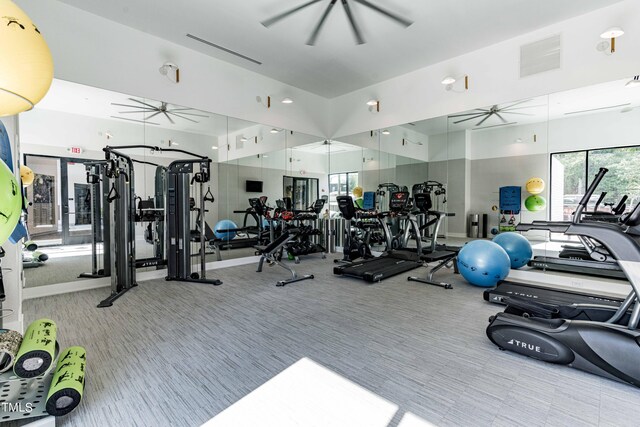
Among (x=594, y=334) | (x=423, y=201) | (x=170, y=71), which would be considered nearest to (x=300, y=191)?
(x=423, y=201)

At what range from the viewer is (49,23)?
12.7ft

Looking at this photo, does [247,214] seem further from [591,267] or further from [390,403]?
[591,267]

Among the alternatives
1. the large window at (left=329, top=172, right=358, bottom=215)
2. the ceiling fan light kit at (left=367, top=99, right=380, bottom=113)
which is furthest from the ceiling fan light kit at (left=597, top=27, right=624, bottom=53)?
the large window at (left=329, top=172, right=358, bottom=215)

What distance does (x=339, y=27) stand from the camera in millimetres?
4574

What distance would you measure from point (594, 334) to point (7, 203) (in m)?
3.38

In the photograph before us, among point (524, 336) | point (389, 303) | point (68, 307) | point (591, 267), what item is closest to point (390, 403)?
point (524, 336)

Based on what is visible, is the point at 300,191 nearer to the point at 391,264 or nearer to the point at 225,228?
the point at 225,228

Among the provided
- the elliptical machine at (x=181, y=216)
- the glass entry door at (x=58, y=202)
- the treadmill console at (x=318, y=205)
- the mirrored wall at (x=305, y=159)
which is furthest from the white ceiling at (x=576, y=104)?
the glass entry door at (x=58, y=202)

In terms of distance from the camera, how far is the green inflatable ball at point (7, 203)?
3.95ft

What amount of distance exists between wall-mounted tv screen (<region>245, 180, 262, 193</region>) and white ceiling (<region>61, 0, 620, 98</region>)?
2339 millimetres

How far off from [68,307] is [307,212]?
4.39 m

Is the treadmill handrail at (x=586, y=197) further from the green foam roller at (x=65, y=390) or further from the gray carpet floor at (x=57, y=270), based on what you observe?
the gray carpet floor at (x=57, y=270)

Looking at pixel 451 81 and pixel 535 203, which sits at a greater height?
pixel 451 81

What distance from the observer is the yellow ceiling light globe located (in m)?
1.11
